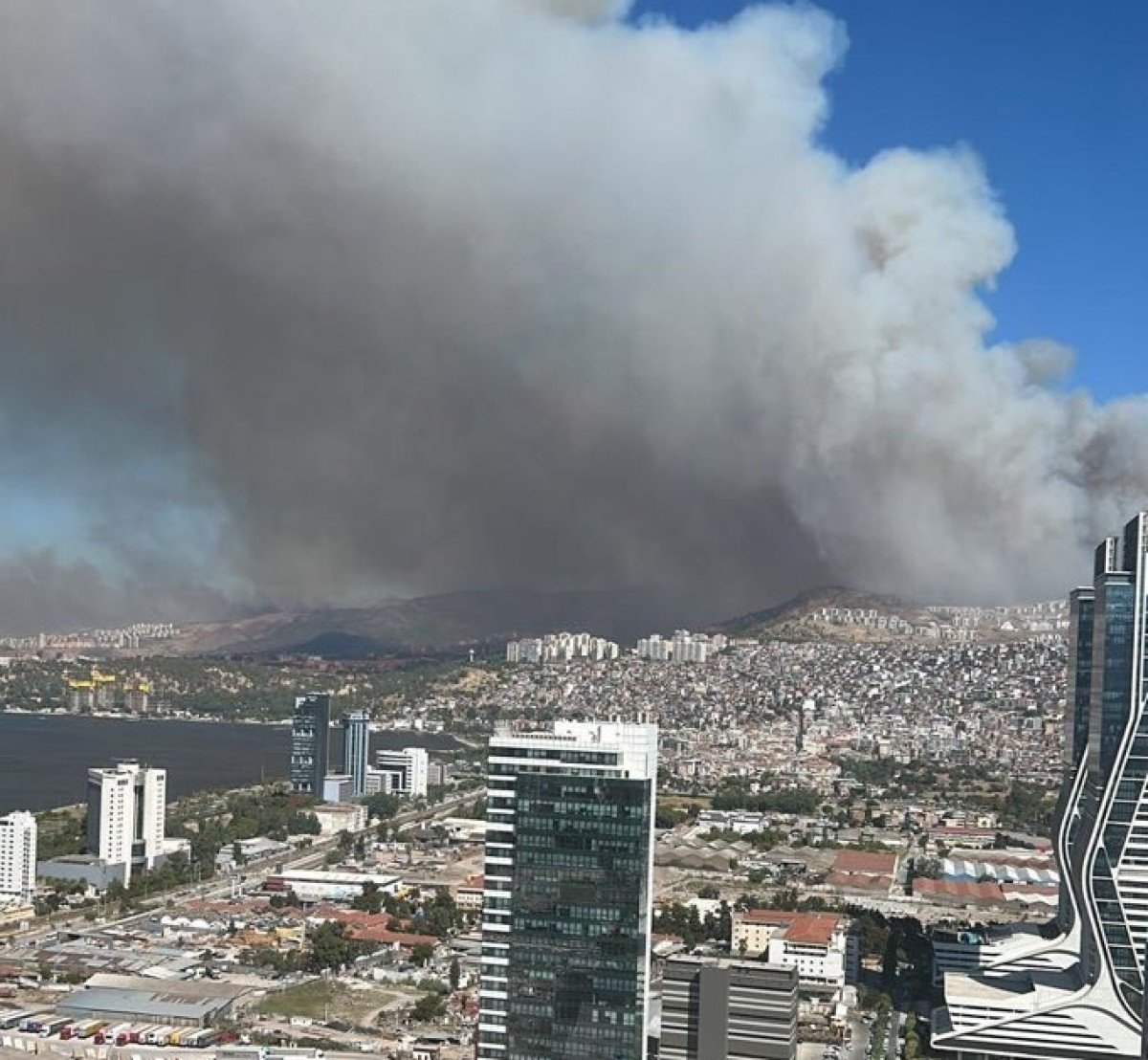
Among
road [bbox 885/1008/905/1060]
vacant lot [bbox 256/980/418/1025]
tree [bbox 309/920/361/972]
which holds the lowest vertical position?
vacant lot [bbox 256/980/418/1025]

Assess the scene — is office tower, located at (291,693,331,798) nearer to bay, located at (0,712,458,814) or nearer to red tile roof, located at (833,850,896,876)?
bay, located at (0,712,458,814)

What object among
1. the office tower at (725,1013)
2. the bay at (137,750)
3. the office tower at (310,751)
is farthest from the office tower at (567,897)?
the office tower at (310,751)

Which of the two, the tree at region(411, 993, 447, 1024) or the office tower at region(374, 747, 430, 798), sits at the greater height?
the office tower at region(374, 747, 430, 798)

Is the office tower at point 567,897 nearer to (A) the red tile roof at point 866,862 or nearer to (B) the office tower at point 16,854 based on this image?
(B) the office tower at point 16,854

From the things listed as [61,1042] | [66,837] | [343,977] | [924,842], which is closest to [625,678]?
[924,842]

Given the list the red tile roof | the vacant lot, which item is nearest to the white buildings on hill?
the red tile roof

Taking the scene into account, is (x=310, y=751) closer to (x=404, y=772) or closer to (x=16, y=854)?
(x=404, y=772)

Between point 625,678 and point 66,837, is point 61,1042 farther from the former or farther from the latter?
point 625,678
